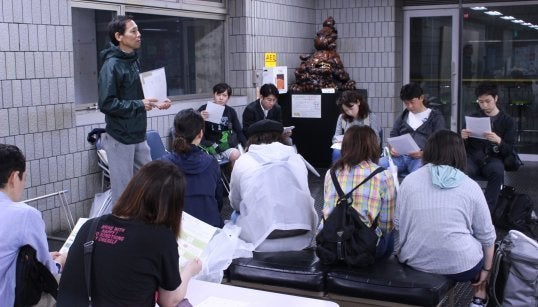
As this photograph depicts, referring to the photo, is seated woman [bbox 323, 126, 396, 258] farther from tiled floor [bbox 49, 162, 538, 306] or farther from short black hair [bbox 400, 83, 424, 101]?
tiled floor [bbox 49, 162, 538, 306]

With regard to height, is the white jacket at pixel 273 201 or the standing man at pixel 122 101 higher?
the standing man at pixel 122 101

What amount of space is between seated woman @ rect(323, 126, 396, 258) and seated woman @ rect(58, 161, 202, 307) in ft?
5.04

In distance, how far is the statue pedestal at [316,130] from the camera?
9.03m

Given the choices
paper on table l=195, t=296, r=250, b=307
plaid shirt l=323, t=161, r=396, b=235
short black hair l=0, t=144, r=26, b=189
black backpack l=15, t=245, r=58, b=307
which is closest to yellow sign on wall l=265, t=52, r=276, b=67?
plaid shirt l=323, t=161, r=396, b=235

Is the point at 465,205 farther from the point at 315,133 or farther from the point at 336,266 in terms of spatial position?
the point at 315,133

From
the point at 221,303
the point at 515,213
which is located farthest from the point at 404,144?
the point at 221,303

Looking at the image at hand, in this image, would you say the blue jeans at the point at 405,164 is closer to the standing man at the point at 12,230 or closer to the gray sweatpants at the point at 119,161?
the gray sweatpants at the point at 119,161

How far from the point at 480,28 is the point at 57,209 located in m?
6.57

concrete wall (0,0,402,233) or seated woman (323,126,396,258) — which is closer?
seated woman (323,126,396,258)

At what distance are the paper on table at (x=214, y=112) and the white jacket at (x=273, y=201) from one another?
10.2 ft

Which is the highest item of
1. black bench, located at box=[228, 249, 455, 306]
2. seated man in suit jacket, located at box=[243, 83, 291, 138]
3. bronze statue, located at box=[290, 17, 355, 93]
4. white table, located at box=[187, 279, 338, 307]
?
bronze statue, located at box=[290, 17, 355, 93]

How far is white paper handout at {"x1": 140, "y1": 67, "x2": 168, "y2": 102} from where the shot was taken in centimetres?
543

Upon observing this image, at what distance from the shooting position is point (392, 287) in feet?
11.7

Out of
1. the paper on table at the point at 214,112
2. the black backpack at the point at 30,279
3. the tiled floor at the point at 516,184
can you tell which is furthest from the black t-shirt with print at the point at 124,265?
the paper on table at the point at 214,112
